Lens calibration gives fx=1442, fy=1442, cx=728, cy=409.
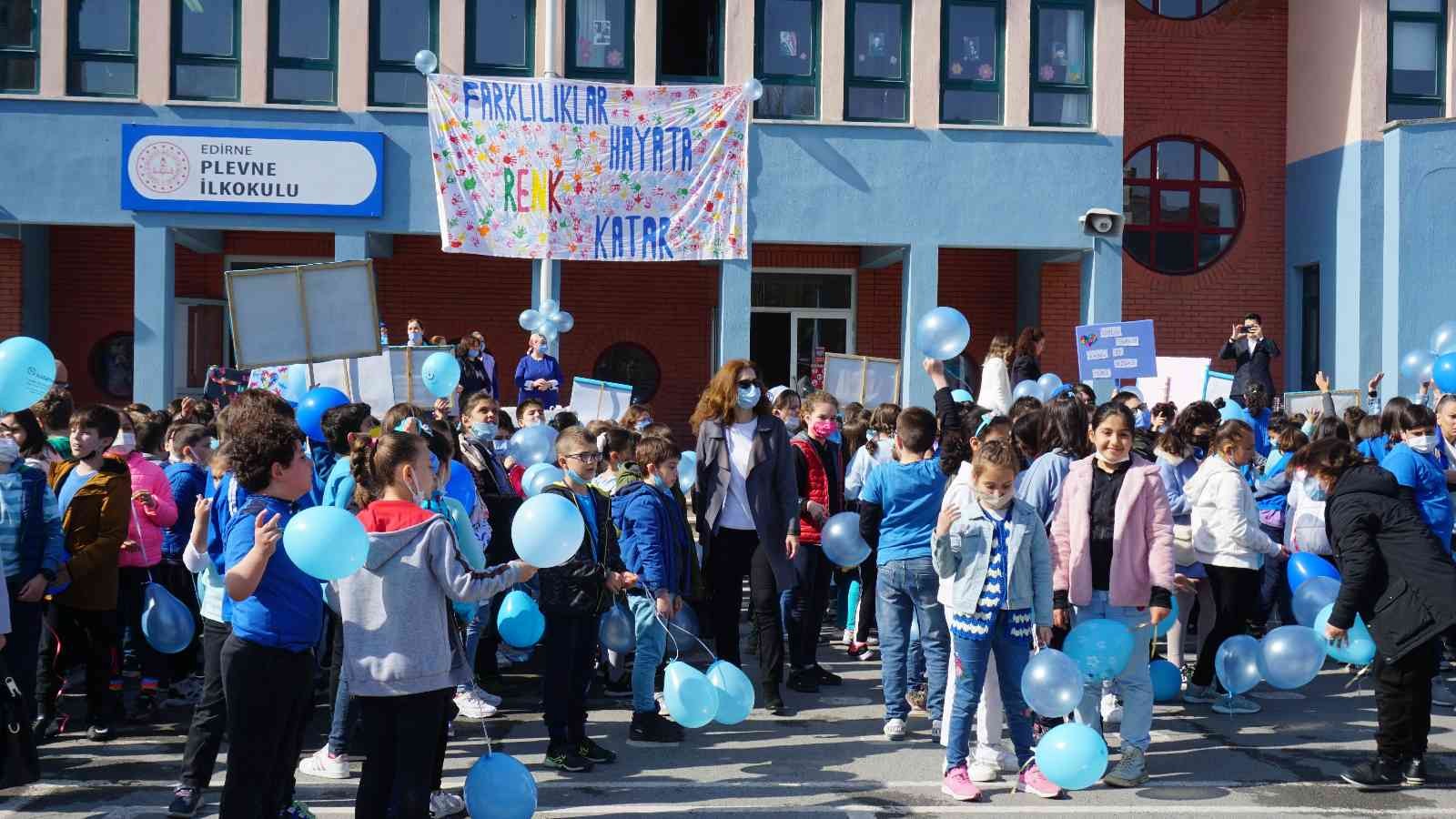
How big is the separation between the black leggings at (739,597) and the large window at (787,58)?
10.9 metres

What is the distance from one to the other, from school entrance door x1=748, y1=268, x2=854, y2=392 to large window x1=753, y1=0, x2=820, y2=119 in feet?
11.0

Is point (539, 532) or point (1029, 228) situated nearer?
point (539, 532)

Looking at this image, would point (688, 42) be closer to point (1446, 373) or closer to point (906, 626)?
point (1446, 373)

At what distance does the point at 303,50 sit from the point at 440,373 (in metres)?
8.29

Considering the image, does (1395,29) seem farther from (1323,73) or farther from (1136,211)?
(1136,211)

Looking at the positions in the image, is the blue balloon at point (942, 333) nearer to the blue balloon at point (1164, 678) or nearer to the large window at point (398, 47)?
the blue balloon at point (1164, 678)

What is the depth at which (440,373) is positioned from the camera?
11.2 metres

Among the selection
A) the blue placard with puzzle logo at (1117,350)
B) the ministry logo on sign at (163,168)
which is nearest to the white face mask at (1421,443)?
the blue placard with puzzle logo at (1117,350)

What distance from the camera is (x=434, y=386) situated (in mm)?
11273

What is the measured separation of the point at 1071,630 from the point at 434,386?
607 centimetres

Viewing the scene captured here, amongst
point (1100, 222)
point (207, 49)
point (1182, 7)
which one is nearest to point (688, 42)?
point (1100, 222)

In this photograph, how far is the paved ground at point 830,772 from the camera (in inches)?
251

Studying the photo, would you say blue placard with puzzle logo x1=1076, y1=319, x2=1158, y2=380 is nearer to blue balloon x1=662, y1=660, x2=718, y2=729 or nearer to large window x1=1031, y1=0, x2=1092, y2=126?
large window x1=1031, y1=0, x2=1092, y2=126

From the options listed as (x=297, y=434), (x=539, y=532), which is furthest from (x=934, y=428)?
(x=297, y=434)
